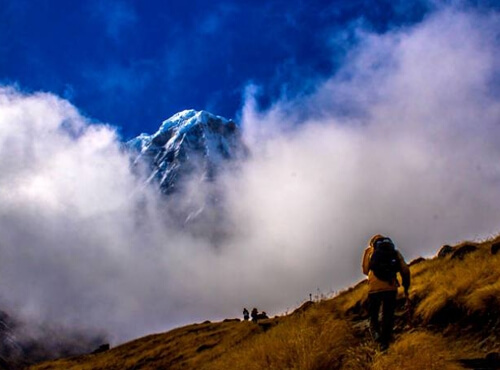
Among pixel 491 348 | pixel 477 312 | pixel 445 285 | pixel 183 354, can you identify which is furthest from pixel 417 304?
pixel 183 354

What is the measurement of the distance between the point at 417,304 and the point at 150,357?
3177 centimetres

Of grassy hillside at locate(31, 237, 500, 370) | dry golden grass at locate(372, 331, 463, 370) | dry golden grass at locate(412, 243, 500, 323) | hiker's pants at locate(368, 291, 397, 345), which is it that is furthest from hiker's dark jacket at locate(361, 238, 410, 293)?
dry golden grass at locate(412, 243, 500, 323)

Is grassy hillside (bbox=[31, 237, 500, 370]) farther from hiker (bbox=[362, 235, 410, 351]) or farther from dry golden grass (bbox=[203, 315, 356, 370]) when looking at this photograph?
hiker (bbox=[362, 235, 410, 351])

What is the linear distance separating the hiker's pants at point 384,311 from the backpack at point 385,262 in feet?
1.17

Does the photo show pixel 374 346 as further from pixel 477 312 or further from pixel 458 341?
pixel 477 312

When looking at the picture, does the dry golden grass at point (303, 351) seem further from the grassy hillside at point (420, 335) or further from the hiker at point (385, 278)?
the hiker at point (385, 278)

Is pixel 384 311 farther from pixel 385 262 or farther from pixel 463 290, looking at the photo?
pixel 463 290

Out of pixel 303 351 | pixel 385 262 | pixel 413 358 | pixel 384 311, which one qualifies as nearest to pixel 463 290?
pixel 384 311

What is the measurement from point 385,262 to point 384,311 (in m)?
0.97

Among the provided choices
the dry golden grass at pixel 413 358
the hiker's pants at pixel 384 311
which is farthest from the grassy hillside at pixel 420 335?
the hiker's pants at pixel 384 311

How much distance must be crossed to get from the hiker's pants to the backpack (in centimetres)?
36

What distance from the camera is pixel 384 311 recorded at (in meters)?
8.98

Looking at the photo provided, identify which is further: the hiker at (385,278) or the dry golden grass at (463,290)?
the dry golden grass at (463,290)

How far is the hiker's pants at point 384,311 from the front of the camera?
29.1 ft
